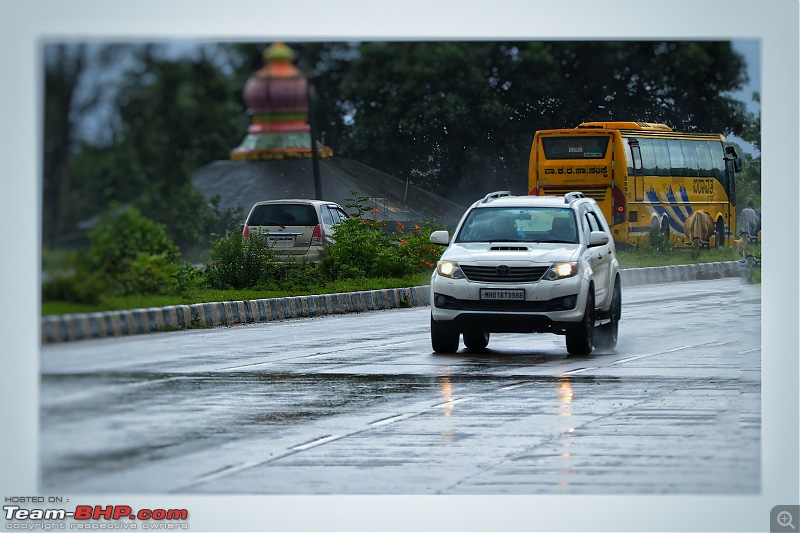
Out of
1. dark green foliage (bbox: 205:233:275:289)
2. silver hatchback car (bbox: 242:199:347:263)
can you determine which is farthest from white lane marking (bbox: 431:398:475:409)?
dark green foliage (bbox: 205:233:275:289)

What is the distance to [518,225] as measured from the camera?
18.5 metres

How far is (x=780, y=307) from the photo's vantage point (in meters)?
13.1

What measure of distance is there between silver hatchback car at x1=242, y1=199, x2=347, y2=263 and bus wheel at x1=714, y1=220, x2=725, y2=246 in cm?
796

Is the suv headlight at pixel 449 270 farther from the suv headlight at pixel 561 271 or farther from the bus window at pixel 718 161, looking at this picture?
the bus window at pixel 718 161

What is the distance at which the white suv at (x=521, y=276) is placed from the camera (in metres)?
16.9

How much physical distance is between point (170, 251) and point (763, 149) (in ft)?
30.3

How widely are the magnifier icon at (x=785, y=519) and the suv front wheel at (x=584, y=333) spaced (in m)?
7.09

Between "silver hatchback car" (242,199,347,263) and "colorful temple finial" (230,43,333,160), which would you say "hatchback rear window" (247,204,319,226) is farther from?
"colorful temple finial" (230,43,333,160)

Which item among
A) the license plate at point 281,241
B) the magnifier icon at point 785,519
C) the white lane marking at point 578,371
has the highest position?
the license plate at point 281,241

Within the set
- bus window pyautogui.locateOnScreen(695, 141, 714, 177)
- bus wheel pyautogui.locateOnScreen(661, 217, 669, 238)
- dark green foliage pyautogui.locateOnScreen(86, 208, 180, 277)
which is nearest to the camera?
dark green foliage pyautogui.locateOnScreen(86, 208, 180, 277)

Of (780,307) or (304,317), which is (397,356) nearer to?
(780,307)

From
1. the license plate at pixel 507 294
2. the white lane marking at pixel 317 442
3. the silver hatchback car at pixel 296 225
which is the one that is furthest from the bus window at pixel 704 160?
the white lane marking at pixel 317 442

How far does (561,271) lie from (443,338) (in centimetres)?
161

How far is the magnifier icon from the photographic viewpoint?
9969mm
